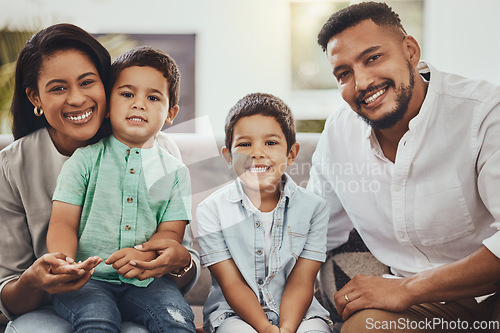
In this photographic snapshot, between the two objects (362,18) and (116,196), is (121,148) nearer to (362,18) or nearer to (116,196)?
(116,196)

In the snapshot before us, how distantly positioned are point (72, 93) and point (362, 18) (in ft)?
2.28

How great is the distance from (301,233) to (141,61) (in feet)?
1.83

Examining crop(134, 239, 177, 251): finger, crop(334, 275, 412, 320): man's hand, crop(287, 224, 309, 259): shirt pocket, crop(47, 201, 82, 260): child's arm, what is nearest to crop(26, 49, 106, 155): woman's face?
crop(47, 201, 82, 260): child's arm

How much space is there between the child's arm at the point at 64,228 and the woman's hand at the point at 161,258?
0.46 ft

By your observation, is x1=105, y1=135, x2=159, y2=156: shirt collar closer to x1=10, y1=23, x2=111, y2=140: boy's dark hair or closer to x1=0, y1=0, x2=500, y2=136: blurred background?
x1=10, y1=23, x2=111, y2=140: boy's dark hair

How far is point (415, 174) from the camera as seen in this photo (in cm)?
122

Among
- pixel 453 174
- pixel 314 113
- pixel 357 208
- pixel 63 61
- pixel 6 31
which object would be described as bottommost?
pixel 357 208

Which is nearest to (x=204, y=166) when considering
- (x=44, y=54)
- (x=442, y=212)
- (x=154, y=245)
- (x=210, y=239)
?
(x=210, y=239)

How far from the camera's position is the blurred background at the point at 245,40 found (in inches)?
57.1

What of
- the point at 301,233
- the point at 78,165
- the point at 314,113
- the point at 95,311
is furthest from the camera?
the point at 314,113

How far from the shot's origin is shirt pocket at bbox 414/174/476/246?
1.19m

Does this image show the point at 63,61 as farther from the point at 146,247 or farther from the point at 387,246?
the point at 387,246

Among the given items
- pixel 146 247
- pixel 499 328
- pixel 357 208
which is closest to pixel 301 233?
pixel 357 208

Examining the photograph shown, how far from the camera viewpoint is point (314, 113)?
5.66ft
